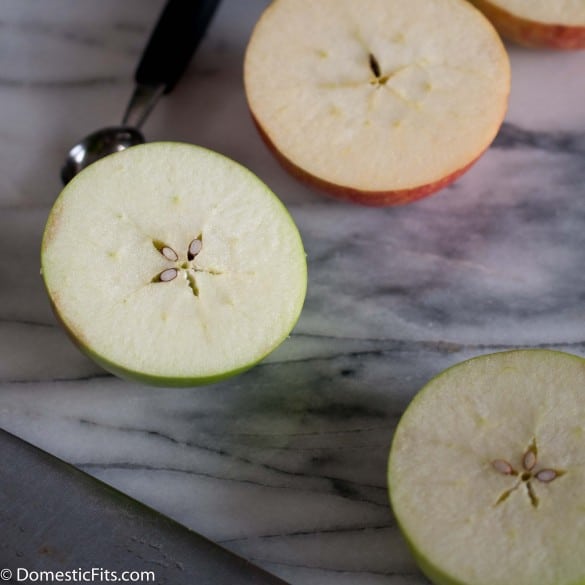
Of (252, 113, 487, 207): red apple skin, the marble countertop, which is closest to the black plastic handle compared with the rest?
the marble countertop

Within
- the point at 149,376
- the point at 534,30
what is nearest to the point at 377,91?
the point at 534,30

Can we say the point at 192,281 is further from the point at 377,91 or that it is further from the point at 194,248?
the point at 377,91

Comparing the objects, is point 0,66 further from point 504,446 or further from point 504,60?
point 504,446

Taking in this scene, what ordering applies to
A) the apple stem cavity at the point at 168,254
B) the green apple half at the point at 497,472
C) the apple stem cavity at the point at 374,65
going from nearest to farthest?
the green apple half at the point at 497,472 < the apple stem cavity at the point at 168,254 < the apple stem cavity at the point at 374,65

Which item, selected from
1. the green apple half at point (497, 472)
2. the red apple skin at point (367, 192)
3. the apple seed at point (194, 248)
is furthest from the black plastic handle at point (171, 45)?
the green apple half at point (497, 472)

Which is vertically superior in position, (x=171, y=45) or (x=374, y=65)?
(x=374, y=65)

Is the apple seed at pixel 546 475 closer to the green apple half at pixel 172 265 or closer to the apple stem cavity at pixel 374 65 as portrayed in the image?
the green apple half at pixel 172 265
